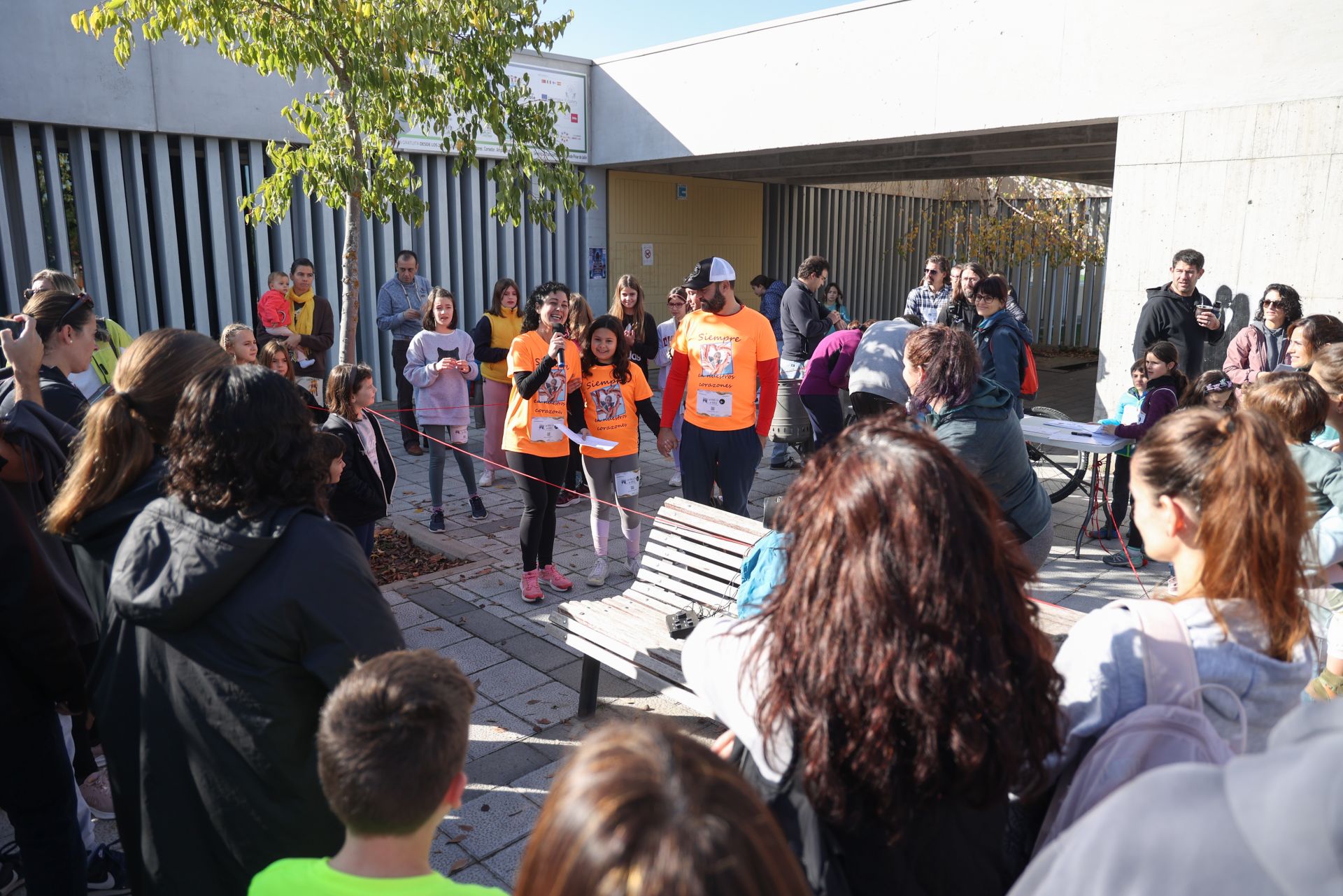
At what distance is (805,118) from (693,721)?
787cm

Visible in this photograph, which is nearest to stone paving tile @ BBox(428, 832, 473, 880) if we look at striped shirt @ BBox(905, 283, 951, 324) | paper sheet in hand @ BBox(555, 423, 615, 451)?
paper sheet in hand @ BBox(555, 423, 615, 451)

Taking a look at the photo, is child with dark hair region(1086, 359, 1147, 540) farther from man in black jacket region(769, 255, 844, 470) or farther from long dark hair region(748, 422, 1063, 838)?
long dark hair region(748, 422, 1063, 838)

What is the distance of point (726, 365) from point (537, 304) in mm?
1297

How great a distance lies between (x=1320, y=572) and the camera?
1824 millimetres

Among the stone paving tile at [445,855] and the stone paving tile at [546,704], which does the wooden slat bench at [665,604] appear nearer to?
the stone paving tile at [546,704]

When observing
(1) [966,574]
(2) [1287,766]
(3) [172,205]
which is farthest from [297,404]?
(3) [172,205]

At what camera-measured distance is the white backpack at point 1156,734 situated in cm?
149

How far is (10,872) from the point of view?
293cm

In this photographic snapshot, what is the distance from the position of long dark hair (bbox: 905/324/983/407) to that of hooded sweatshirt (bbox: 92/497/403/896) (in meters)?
2.48

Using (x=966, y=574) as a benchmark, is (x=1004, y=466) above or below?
below

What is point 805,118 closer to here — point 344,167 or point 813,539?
point 344,167

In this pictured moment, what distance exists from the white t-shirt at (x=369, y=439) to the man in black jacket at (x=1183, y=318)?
5.82m

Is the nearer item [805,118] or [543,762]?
[543,762]

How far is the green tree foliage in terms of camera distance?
5.14 meters
